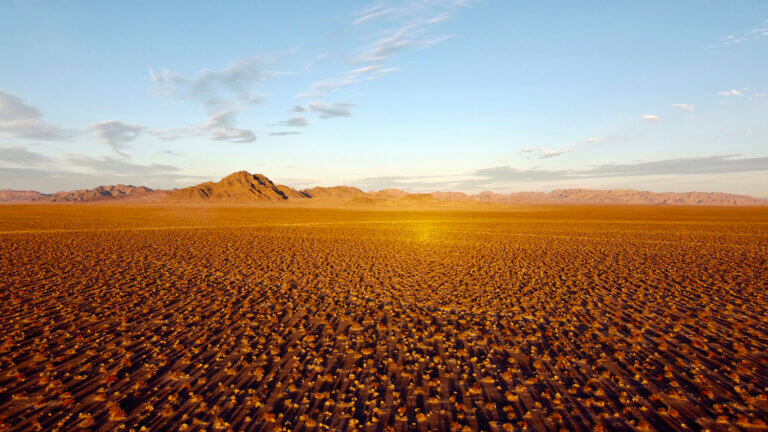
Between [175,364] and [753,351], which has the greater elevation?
[175,364]

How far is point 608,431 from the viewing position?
4.40 meters

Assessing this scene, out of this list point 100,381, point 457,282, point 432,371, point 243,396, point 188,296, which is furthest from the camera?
point 457,282

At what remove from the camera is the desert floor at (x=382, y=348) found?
15.8ft

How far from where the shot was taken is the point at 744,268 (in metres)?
14.9

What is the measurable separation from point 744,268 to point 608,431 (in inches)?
643

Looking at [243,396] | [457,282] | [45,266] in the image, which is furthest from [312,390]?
[45,266]

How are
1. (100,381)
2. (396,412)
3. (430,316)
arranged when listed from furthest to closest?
1. (430,316)
2. (100,381)
3. (396,412)

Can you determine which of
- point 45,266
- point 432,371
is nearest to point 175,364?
point 432,371

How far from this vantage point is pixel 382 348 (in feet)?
Answer: 23.0

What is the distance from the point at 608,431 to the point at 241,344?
6.36 metres

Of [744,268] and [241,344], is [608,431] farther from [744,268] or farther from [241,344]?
[744,268]

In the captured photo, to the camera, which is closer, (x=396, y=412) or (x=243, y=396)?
(x=396, y=412)

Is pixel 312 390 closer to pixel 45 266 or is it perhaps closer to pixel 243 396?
pixel 243 396

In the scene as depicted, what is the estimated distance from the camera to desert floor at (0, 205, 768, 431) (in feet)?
15.8
